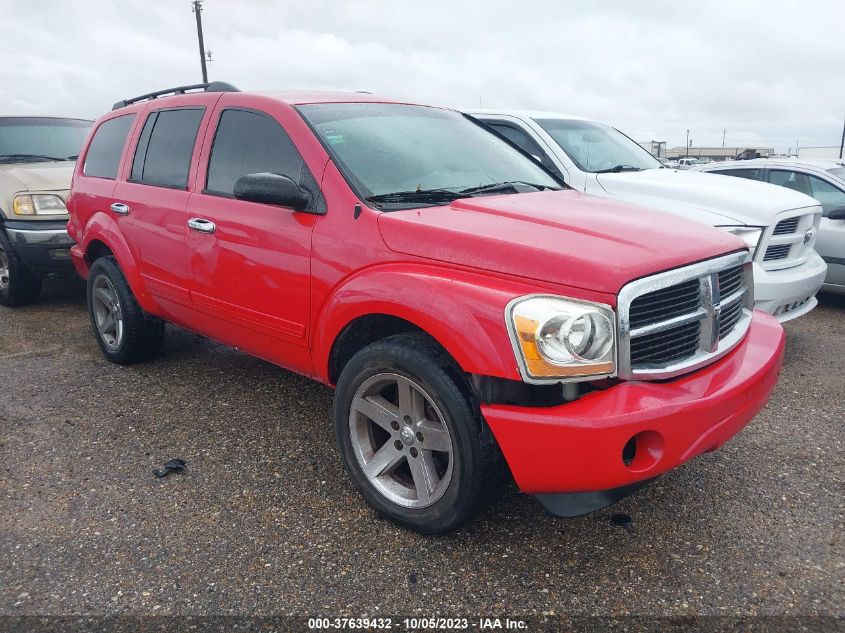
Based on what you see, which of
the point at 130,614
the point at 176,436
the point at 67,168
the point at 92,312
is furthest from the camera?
the point at 67,168

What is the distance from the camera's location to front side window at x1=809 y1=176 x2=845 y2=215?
6.59m

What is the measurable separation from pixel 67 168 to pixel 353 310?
17.3ft

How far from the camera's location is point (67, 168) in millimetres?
6785

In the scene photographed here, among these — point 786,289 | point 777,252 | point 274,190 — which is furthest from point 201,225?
point 777,252

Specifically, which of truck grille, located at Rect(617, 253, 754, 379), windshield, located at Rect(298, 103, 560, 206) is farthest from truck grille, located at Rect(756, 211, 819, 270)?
truck grille, located at Rect(617, 253, 754, 379)

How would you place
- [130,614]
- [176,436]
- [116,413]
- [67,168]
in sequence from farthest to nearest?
[67,168] < [116,413] < [176,436] < [130,614]

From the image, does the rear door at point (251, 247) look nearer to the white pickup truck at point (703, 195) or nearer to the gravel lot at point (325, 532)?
the gravel lot at point (325, 532)

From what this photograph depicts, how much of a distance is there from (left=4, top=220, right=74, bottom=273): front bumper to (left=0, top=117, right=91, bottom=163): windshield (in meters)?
1.33

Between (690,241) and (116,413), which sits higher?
(690,241)

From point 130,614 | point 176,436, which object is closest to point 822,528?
point 130,614

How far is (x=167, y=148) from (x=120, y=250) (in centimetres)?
76

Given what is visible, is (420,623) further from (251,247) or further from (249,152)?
(249,152)

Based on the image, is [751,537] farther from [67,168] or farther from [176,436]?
[67,168]

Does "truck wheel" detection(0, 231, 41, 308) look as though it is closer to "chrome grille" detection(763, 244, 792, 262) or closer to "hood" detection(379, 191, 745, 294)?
"hood" detection(379, 191, 745, 294)
